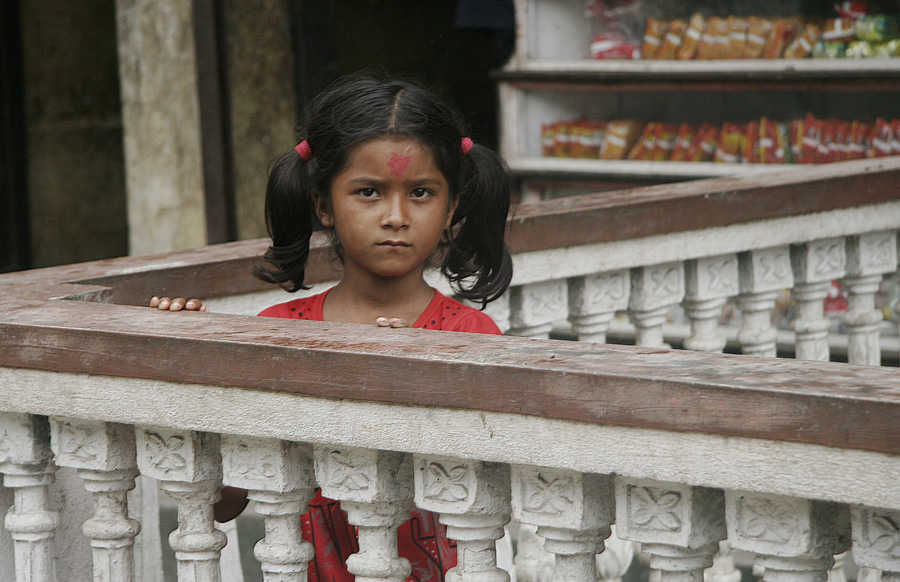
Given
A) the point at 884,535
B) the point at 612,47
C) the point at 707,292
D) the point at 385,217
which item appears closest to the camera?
the point at 884,535

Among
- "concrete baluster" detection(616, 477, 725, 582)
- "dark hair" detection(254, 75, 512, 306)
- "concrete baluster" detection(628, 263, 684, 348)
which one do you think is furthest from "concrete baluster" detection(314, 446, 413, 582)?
"concrete baluster" detection(628, 263, 684, 348)

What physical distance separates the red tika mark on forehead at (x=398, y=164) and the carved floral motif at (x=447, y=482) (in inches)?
26.9

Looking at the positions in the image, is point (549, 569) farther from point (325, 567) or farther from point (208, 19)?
point (208, 19)

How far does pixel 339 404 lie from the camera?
136cm

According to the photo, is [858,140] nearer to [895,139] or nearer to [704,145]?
[895,139]

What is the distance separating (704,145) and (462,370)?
3.87 m

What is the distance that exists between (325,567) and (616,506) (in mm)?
710

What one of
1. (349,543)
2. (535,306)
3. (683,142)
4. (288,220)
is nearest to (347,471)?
(349,543)

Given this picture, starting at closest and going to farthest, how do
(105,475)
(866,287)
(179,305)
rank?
(105,475), (179,305), (866,287)

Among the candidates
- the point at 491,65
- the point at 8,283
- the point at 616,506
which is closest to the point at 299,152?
the point at 8,283

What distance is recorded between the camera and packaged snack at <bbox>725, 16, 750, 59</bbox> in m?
4.68

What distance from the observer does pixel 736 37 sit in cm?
470

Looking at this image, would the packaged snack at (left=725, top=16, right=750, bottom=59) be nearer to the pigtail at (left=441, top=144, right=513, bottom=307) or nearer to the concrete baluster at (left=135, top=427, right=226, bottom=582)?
the pigtail at (left=441, top=144, right=513, bottom=307)

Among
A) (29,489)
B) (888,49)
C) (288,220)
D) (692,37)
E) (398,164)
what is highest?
(692,37)
